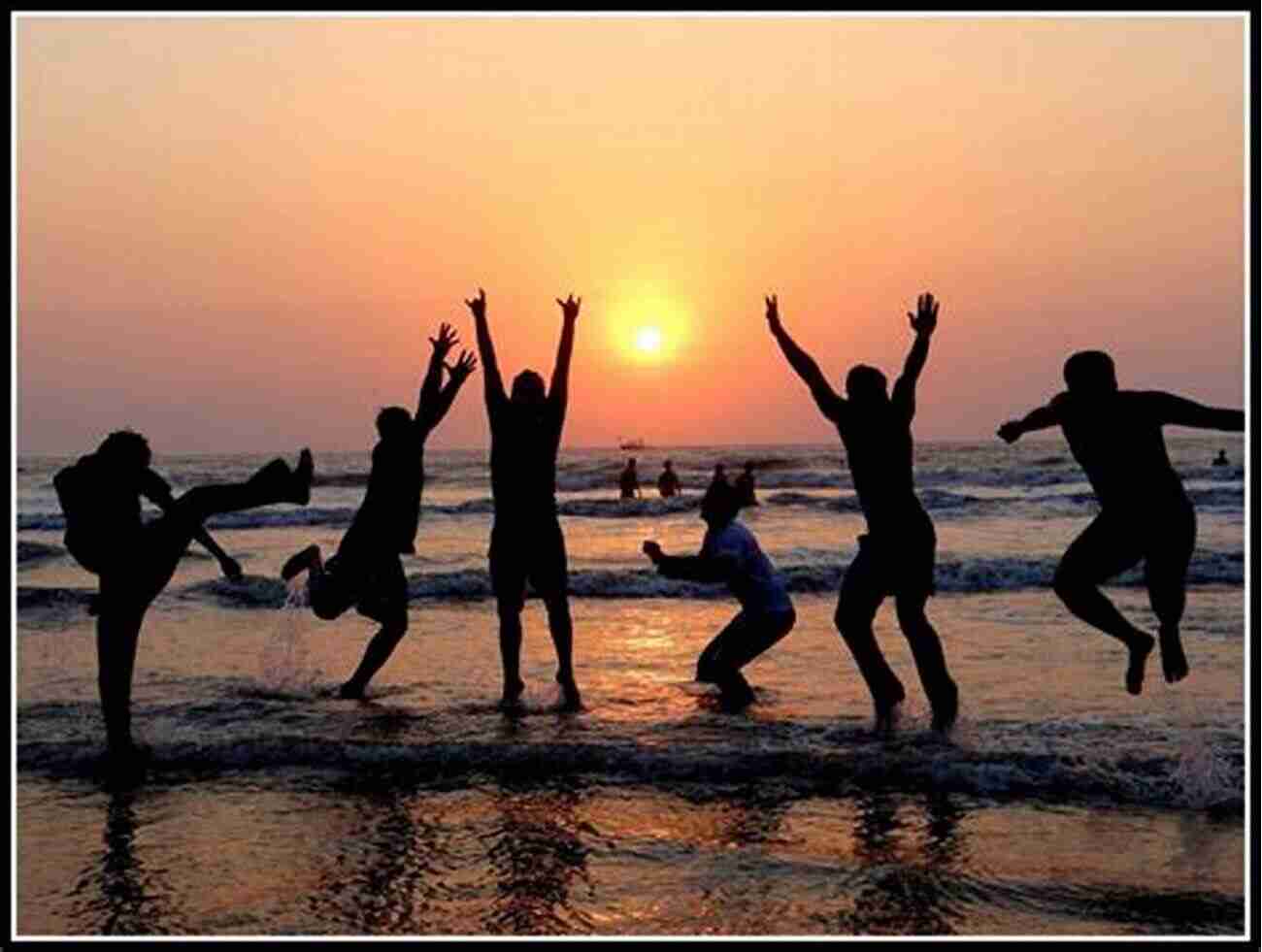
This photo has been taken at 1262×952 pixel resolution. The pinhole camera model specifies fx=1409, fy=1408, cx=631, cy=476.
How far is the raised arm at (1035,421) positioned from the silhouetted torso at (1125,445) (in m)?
0.03

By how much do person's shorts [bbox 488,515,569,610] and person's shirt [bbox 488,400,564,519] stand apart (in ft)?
0.37

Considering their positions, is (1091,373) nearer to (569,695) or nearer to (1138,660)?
(1138,660)

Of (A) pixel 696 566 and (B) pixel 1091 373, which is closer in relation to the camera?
(B) pixel 1091 373

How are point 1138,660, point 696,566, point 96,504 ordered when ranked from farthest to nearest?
point 696,566
point 96,504
point 1138,660

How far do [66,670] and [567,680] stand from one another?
4731 millimetres

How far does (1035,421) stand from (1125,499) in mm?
664

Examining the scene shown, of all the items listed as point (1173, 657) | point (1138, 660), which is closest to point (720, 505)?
point (1138, 660)

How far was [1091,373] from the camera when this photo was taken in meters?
8.03

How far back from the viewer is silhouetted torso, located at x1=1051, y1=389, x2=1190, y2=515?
7.88 meters

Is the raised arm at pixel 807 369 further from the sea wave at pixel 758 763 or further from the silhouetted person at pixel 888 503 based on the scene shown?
the sea wave at pixel 758 763

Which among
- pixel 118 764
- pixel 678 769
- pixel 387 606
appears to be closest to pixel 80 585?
pixel 387 606

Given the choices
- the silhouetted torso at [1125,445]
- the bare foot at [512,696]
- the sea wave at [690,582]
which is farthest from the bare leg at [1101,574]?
the sea wave at [690,582]

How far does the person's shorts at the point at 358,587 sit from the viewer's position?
10.4 meters

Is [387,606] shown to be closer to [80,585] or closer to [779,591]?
[779,591]
